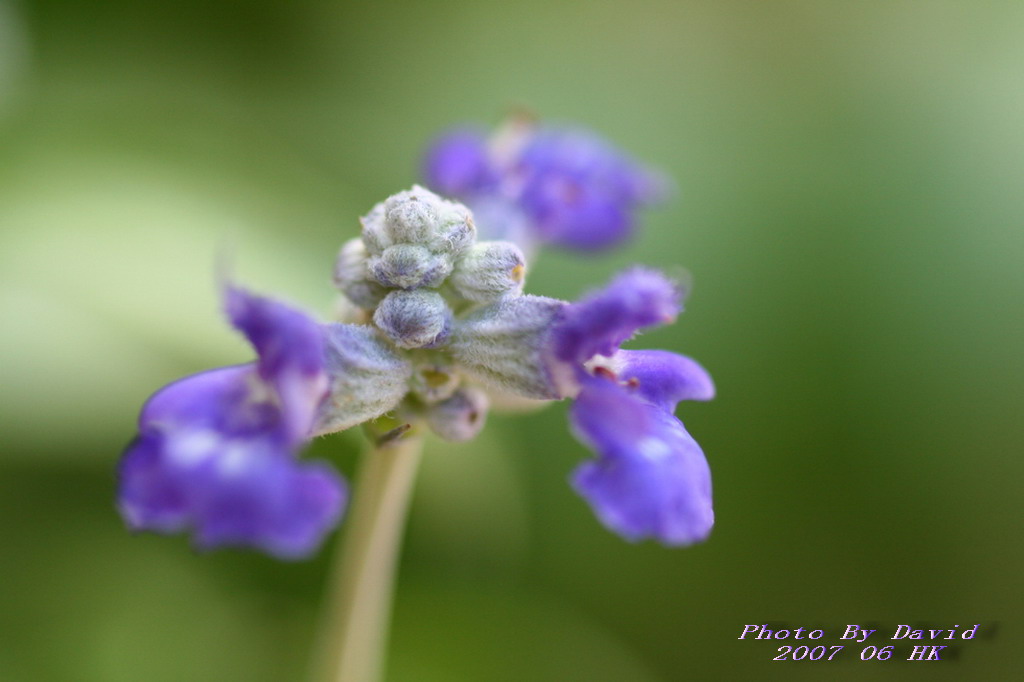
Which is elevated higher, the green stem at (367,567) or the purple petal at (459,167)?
the purple petal at (459,167)

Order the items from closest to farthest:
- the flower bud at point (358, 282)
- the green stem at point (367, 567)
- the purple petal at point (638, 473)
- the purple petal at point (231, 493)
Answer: the purple petal at point (231, 493) → the purple petal at point (638, 473) → the flower bud at point (358, 282) → the green stem at point (367, 567)

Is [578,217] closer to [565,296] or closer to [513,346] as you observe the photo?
[565,296]

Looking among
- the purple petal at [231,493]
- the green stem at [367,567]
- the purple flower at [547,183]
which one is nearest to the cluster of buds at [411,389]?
the purple petal at [231,493]

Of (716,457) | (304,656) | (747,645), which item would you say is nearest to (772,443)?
(716,457)

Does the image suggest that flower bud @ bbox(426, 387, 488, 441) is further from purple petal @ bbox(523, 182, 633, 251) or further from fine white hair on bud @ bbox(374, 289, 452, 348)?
purple petal @ bbox(523, 182, 633, 251)

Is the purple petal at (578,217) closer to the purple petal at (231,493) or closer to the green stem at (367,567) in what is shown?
the green stem at (367,567)

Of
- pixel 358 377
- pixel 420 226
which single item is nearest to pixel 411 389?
pixel 358 377

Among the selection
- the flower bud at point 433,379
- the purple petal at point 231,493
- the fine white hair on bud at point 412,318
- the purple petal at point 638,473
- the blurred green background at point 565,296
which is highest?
the blurred green background at point 565,296
